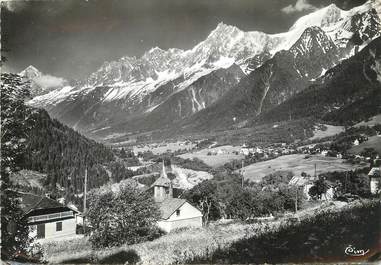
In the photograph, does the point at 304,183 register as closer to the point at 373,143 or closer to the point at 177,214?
the point at 177,214

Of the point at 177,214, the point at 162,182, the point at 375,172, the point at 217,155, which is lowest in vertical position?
the point at 177,214

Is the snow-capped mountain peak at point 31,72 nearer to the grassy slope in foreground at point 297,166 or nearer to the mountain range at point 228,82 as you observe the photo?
the mountain range at point 228,82

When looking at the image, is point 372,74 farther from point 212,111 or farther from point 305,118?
point 212,111

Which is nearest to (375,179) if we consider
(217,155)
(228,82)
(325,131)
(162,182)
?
(325,131)

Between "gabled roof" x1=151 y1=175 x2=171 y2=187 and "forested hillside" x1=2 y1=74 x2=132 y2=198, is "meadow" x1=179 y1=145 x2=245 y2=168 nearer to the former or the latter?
"gabled roof" x1=151 y1=175 x2=171 y2=187

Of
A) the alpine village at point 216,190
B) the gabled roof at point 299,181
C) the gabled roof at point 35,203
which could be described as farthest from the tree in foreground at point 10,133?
the gabled roof at point 299,181

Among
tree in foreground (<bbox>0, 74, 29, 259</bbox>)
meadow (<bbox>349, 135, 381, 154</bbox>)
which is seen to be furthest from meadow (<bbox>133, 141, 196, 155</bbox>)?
tree in foreground (<bbox>0, 74, 29, 259</bbox>)
